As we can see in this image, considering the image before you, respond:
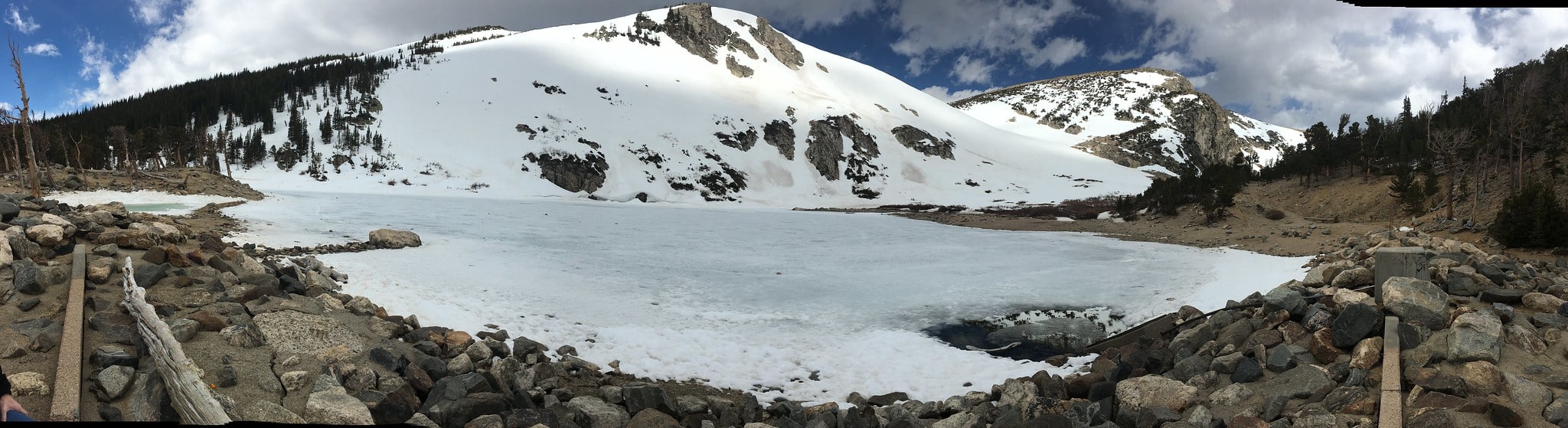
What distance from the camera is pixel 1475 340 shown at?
5.77 meters

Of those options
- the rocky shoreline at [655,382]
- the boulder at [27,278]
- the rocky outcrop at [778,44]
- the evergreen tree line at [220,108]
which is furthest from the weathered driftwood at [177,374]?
the rocky outcrop at [778,44]

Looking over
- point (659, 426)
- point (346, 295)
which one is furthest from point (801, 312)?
point (346, 295)

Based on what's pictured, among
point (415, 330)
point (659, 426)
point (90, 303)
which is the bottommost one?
point (659, 426)

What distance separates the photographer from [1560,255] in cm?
1386

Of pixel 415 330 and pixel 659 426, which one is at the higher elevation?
pixel 415 330

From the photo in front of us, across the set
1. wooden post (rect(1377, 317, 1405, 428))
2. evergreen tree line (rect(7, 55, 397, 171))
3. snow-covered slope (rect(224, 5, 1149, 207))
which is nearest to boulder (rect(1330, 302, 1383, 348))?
wooden post (rect(1377, 317, 1405, 428))

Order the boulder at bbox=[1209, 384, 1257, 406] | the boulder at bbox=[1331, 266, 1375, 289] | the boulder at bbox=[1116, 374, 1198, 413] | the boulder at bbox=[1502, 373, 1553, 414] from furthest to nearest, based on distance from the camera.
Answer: the boulder at bbox=[1331, 266, 1375, 289] → the boulder at bbox=[1116, 374, 1198, 413] → the boulder at bbox=[1209, 384, 1257, 406] → the boulder at bbox=[1502, 373, 1553, 414]

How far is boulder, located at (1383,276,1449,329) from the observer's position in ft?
21.2

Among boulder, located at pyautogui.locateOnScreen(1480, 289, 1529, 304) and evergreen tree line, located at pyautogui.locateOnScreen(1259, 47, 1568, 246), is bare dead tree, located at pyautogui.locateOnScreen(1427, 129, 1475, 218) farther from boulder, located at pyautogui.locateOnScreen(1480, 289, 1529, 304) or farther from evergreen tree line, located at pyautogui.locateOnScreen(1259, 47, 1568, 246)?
boulder, located at pyautogui.locateOnScreen(1480, 289, 1529, 304)

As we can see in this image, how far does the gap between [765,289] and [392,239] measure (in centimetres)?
1048

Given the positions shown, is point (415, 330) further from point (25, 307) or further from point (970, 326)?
point (970, 326)

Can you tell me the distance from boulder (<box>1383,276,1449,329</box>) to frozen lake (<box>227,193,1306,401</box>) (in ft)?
13.3

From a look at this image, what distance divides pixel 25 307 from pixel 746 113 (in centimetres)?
9392

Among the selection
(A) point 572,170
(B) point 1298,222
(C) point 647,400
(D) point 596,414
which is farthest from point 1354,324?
(A) point 572,170
